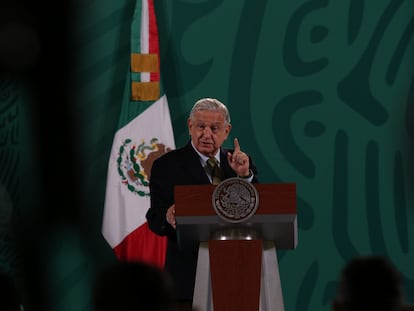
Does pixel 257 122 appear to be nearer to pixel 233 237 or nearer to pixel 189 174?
pixel 189 174

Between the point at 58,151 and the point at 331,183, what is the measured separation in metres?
2.29

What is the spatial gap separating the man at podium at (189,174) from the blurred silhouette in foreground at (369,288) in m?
2.52

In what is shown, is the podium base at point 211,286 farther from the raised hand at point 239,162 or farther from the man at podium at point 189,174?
the raised hand at point 239,162

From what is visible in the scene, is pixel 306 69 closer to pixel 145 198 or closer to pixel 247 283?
pixel 145 198

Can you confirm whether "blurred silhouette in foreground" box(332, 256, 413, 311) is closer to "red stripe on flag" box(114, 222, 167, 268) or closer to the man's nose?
the man's nose

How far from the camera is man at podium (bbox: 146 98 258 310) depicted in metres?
4.48

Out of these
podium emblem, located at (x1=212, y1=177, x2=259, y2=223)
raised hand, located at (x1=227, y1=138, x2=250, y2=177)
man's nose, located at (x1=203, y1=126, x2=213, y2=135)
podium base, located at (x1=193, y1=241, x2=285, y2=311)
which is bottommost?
podium base, located at (x1=193, y1=241, x2=285, y2=311)

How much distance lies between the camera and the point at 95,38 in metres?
7.30

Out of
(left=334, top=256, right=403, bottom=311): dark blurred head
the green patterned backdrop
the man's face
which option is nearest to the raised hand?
the man's face

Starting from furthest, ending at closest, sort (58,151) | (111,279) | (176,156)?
(58,151) → (176,156) → (111,279)

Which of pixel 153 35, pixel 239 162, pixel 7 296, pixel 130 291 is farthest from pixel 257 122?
pixel 130 291

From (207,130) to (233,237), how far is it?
879mm

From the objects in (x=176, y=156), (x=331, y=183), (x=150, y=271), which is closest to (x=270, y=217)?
(x=176, y=156)

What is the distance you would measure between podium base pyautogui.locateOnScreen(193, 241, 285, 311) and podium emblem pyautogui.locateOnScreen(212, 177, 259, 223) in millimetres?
272
